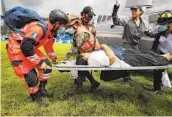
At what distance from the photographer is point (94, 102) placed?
201 inches

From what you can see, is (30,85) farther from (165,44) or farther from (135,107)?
(165,44)

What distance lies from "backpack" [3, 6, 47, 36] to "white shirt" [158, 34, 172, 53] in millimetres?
2491

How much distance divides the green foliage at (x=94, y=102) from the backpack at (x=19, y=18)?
1376 millimetres

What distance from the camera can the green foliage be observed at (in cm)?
470

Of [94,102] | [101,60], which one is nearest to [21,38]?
[101,60]

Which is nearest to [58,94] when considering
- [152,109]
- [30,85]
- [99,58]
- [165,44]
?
[30,85]

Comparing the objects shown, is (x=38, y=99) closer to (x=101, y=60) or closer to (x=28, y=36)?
(x=28, y=36)

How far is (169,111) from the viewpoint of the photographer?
185 inches

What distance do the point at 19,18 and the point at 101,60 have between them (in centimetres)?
158

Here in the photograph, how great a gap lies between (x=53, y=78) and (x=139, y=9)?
9.26ft

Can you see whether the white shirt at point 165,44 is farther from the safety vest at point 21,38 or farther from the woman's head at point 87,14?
the safety vest at point 21,38

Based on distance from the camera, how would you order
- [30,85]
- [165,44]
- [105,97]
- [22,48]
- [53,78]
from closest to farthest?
1. [22,48]
2. [30,85]
3. [105,97]
4. [165,44]
5. [53,78]

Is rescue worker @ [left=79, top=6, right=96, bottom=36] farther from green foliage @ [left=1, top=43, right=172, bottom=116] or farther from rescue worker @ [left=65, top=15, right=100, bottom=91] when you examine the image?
green foliage @ [left=1, top=43, right=172, bottom=116]

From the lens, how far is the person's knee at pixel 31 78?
4770 mm
